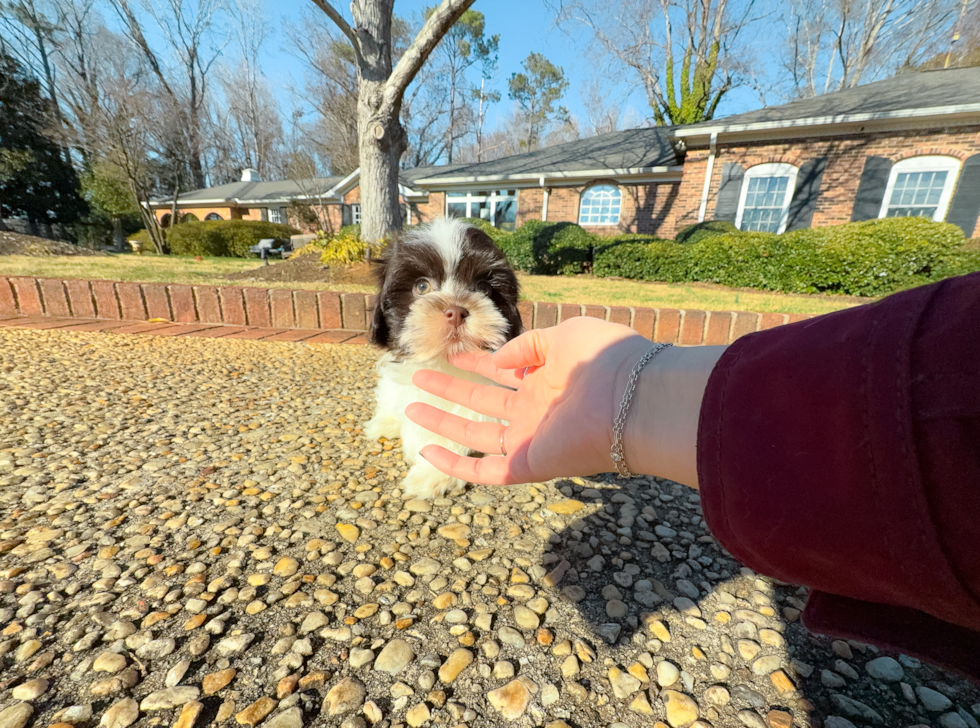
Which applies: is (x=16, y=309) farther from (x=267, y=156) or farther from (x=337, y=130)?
(x=267, y=156)

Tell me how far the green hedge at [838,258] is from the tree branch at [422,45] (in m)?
6.21

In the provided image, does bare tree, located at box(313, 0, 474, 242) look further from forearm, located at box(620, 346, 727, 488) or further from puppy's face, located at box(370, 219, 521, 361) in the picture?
forearm, located at box(620, 346, 727, 488)

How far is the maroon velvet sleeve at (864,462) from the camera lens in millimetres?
541

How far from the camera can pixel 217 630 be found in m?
1.10

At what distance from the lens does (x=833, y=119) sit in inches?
443

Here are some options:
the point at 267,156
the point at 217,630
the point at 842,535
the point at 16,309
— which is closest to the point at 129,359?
the point at 16,309

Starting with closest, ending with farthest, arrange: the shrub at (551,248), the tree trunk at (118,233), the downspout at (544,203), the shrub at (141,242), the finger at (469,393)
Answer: the finger at (469,393), the shrub at (551,248), the downspout at (544,203), the shrub at (141,242), the tree trunk at (118,233)

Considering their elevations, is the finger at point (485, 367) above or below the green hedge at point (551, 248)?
below

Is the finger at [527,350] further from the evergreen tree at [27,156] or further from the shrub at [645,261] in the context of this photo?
the evergreen tree at [27,156]

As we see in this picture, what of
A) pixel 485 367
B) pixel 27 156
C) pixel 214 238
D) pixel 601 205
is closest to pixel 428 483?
pixel 485 367

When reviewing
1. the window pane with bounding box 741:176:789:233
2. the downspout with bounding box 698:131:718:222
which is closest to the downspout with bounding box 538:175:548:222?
the downspout with bounding box 698:131:718:222

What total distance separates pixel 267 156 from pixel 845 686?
43214mm

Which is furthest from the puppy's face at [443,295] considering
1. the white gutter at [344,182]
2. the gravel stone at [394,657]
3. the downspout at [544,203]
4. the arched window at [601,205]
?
the white gutter at [344,182]

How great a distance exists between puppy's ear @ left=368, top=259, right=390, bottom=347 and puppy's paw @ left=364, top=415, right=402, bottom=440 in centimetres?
41
